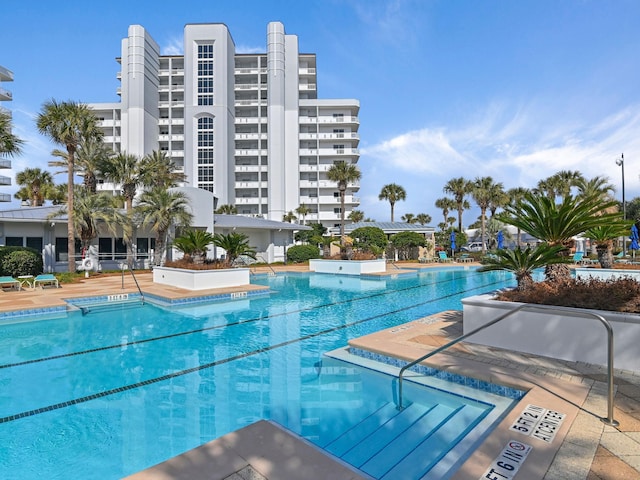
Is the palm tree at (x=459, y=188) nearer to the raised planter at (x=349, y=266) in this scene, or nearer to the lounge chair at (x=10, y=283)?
the raised planter at (x=349, y=266)

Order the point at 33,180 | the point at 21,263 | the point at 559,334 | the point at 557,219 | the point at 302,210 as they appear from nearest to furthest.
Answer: the point at 559,334, the point at 557,219, the point at 21,263, the point at 33,180, the point at 302,210

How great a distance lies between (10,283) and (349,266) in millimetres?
17699

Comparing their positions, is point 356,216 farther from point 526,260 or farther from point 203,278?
point 526,260

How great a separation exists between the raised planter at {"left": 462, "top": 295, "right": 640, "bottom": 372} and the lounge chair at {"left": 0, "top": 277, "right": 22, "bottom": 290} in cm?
1851

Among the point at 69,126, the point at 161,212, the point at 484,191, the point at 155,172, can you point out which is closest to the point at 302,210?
the point at 484,191

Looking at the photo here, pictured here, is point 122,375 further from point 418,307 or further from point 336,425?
point 418,307

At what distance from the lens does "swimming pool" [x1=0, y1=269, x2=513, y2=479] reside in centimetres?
418

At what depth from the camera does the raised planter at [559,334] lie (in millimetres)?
5133

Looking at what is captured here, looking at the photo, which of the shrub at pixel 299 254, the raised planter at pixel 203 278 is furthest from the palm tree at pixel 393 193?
the raised planter at pixel 203 278

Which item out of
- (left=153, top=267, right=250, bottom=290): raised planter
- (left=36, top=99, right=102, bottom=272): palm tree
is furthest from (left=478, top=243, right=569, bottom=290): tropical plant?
(left=36, top=99, right=102, bottom=272): palm tree

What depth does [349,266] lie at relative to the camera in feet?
75.6

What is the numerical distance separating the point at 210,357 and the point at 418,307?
7728 millimetres

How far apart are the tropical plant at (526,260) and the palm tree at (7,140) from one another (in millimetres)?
18745

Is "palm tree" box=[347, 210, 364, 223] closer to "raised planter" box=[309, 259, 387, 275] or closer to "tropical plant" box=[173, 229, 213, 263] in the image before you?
"raised planter" box=[309, 259, 387, 275]
